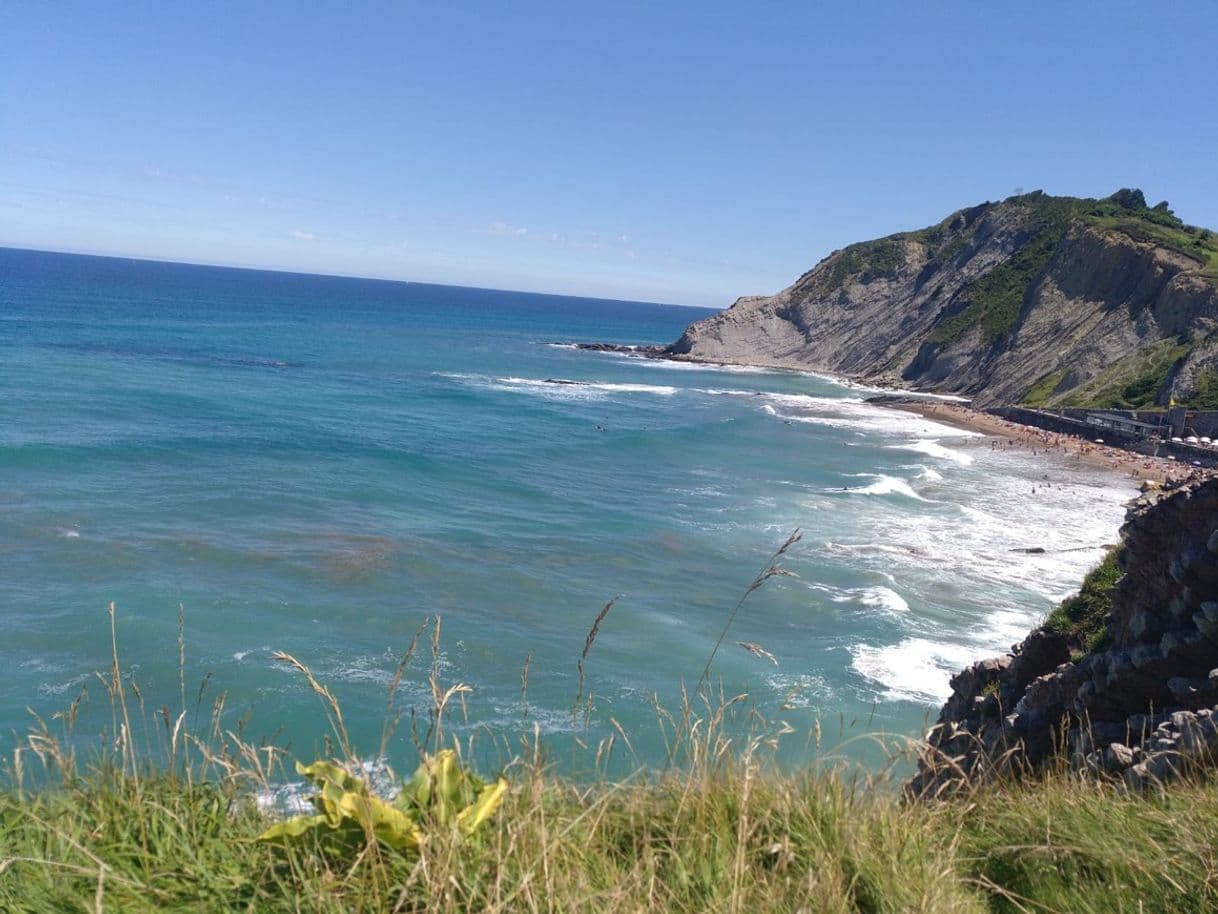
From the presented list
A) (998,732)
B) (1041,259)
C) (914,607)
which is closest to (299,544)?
(914,607)

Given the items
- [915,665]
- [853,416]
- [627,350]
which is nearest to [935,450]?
[853,416]

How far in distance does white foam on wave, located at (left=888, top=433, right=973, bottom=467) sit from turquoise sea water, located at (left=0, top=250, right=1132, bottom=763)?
14.0 inches

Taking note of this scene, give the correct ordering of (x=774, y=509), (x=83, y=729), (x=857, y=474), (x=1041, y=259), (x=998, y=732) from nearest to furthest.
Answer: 1. (x=998, y=732)
2. (x=83, y=729)
3. (x=774, y=509)
4. (x=857, y=474)
5. (x=1041, y=259)

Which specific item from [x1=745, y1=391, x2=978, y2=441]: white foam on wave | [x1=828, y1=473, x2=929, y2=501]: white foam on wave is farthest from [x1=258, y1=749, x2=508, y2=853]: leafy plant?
[x1=745, y1=391, x2=978, y2=441]: white foam on wave

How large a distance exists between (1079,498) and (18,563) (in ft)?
119

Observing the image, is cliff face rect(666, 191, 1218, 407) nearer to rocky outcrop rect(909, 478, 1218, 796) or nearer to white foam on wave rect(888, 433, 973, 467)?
white foam on wave rect(888, 433, 973, 467)

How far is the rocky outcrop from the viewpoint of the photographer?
6438mm

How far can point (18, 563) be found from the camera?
2186cm

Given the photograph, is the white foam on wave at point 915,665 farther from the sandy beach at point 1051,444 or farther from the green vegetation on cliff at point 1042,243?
the green vegetation on cliff at point 1042,243

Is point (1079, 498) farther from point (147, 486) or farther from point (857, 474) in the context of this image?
point (147, 486)

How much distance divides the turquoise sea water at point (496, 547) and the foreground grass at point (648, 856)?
3.31 feet

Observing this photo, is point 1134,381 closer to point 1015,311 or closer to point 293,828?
point 1015,311

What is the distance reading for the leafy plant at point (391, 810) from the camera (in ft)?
10.5

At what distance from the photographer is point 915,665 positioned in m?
18.5
